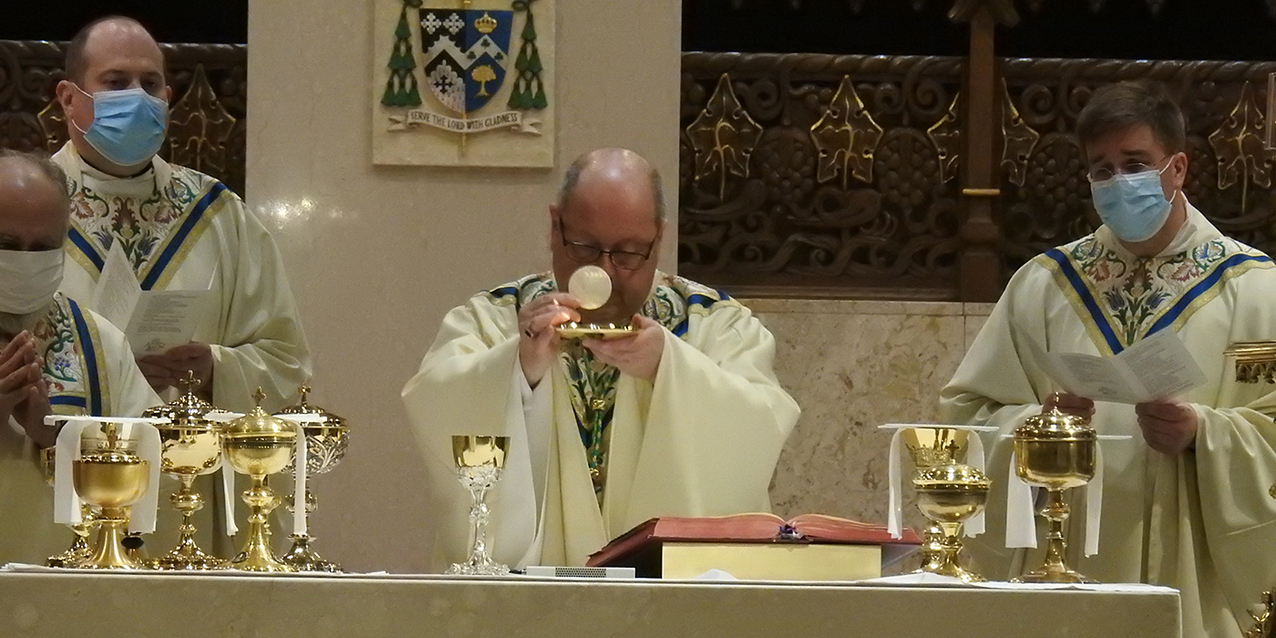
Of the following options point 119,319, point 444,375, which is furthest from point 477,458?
point 119,319

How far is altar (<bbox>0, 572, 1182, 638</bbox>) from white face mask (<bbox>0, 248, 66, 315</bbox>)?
5.90 feet

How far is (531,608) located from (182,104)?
17.2ft

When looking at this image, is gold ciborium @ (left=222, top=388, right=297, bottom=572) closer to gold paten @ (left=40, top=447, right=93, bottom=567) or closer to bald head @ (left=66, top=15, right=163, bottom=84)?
gold paten @ (left=40, top=447, right=93, bottom=567)

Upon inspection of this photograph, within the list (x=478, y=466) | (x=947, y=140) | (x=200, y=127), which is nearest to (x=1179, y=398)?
(x=478, y=466)

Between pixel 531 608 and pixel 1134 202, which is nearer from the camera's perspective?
pixel 531 608

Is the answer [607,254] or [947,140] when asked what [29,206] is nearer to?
[607,254]

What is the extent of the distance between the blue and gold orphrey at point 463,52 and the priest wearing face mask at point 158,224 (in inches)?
47.7

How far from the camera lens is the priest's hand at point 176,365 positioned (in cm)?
563

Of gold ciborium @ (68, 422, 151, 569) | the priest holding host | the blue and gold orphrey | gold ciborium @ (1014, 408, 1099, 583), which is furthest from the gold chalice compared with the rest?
the blue and gold orphrey

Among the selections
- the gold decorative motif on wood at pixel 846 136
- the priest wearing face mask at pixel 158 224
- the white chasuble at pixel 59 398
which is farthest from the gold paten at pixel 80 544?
the gold decorative motif on wood at pixel 846 136

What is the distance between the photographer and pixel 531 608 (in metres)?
3.22

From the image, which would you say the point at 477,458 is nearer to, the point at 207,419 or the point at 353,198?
the point at 207,419

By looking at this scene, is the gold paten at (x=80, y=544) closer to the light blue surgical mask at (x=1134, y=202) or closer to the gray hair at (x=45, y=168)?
the gray hair at (x=45, y=168)

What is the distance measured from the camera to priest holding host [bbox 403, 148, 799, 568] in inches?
187
